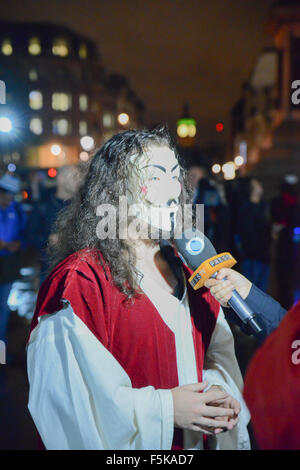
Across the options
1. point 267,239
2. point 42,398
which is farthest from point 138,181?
point 267,239

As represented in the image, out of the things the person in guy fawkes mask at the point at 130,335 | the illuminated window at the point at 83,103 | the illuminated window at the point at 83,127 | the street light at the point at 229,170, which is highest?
the illuminated window at the point at 83,103

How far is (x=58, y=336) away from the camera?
126 cm

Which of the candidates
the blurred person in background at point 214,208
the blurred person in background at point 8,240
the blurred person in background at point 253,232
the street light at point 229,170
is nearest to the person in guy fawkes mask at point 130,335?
the blurred person in background at point 214,208

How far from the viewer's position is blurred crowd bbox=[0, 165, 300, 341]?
2.27 m

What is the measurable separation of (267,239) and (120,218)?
169cm

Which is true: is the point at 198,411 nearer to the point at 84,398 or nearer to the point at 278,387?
the point at 278,387

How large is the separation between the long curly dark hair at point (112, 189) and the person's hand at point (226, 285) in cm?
26

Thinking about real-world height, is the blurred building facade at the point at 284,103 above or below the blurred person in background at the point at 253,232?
above

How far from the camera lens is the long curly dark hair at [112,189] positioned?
143cm

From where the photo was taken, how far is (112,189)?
1512mm

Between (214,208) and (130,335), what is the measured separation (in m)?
1.29

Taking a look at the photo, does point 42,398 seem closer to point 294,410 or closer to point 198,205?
point 294,410

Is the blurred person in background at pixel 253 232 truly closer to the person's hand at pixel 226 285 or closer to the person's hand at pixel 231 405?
the person's hand at pixel 226 285

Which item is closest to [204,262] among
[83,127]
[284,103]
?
[284,103]
